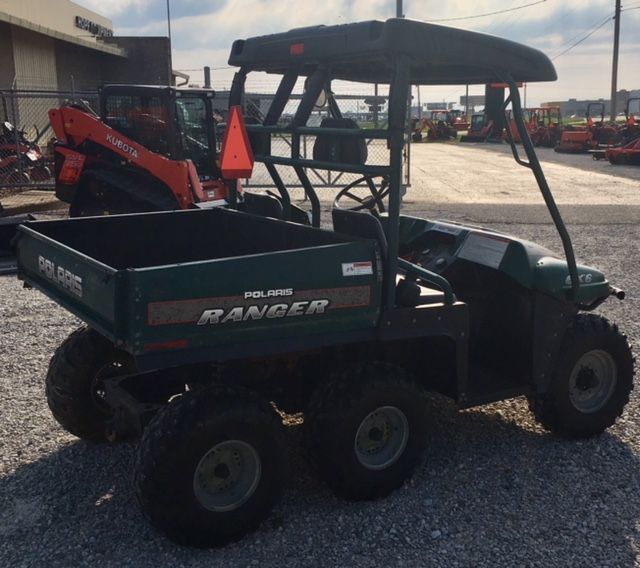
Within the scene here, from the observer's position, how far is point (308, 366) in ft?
12.7

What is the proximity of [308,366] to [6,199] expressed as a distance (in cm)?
1356

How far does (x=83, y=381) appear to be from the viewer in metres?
4.15

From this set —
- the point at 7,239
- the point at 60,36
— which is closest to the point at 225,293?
the point at 7,239

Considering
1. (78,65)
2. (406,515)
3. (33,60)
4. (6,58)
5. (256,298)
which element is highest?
(78,65)

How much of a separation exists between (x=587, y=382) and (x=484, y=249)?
3.23 ft

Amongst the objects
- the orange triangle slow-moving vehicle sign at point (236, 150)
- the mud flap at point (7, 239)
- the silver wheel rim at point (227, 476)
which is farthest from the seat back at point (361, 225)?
the mud flap at point (7, 239)

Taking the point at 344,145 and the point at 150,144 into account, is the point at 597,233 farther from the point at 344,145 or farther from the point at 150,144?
the point at 344,145

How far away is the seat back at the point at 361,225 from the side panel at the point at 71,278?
1211 mm

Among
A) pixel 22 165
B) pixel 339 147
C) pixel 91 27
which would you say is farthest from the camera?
pixel 91 27

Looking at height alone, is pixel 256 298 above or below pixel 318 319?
above

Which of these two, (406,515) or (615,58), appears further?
(615,58)

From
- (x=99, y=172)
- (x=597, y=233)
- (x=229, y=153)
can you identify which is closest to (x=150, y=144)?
(x=99, y=172)

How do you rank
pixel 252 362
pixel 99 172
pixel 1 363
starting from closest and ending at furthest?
1. pixel 252 362
2. pixel 1 363
3. pixel 99 172

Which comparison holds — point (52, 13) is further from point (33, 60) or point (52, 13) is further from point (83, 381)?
point (83, 381)
